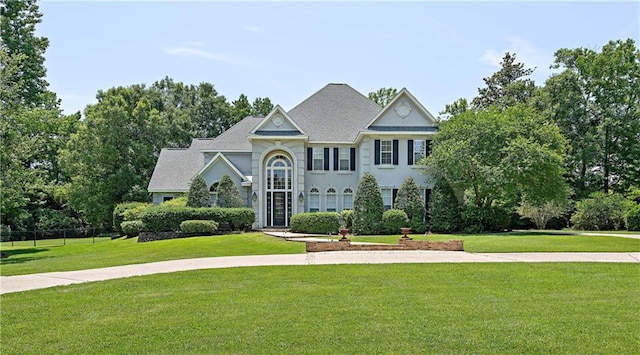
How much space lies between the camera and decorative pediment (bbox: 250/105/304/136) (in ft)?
102

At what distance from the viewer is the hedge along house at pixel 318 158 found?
31047 mm

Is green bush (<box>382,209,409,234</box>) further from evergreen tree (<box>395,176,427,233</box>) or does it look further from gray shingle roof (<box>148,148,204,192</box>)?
gray shingle roof (<box>148,148,204,192</box>)

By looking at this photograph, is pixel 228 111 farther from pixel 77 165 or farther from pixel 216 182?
pixel 216 182

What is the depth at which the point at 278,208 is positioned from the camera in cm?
3192

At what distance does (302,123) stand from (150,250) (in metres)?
15.6

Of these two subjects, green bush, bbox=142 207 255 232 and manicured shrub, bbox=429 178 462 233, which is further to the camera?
manicured shrub, bbox=429 178 462 233

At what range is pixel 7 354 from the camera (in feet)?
22.7

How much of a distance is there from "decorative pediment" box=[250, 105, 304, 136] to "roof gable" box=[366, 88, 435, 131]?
15.3ft

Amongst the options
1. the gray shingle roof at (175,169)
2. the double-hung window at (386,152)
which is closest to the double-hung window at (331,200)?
the double-hung window at (386,152)

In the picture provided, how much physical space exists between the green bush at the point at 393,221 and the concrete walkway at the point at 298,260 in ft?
31.3

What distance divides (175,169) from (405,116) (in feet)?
53.8

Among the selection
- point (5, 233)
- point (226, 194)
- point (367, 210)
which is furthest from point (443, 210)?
point (5, 233)

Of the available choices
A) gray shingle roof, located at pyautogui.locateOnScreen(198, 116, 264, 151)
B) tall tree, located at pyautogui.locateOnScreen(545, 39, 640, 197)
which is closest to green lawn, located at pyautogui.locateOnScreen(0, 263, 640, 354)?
gray shingle roof, located at pyautogui.locateOnScreen(198, 116, 264, 151)

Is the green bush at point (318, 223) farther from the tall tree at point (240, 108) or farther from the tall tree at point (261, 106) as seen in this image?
the tall tree at point (261, 106)
